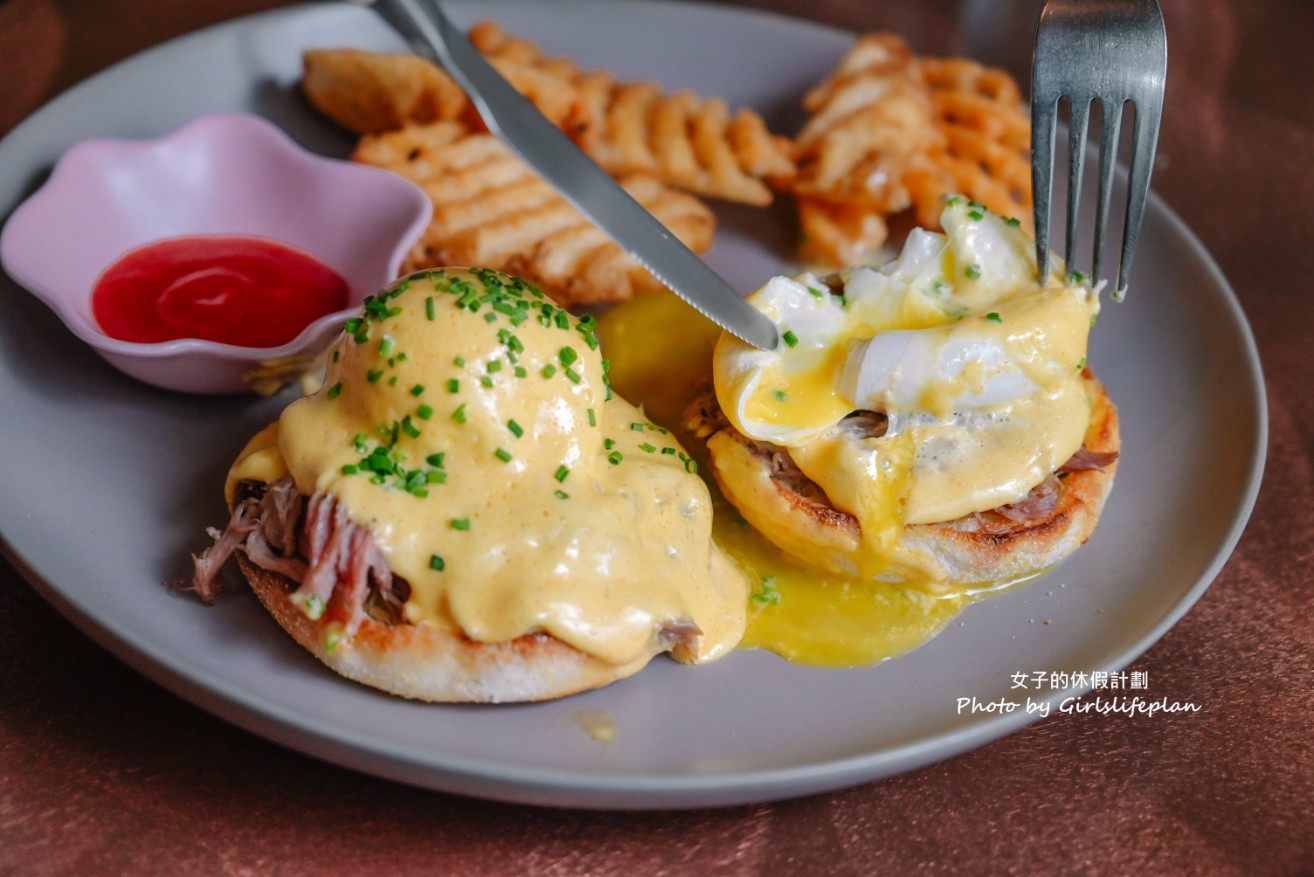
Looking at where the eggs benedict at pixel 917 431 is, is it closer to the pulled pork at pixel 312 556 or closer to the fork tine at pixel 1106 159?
the fork tine at pixel 1106 159

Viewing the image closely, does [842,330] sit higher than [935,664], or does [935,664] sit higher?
[842,330]

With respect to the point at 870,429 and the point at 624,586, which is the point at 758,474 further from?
the point at 624,586

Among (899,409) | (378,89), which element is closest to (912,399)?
(899,409)

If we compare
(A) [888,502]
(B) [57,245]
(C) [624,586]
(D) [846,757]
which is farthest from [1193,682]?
(B) [57,245]

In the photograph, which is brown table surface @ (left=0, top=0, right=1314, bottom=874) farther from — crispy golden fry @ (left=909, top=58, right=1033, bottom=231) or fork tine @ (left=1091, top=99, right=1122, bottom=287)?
crispy golden fry @ (left=909, top=58, right=1033, bottom=231)

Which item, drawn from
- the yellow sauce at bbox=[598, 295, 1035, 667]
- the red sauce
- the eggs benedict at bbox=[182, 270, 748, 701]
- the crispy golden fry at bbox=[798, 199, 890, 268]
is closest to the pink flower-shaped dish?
the red sauce

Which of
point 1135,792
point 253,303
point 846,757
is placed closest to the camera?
point 846,757
